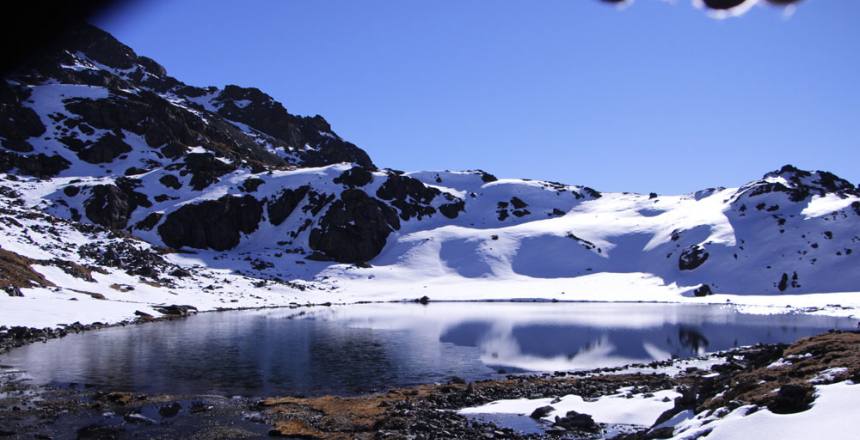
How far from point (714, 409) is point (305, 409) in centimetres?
1653

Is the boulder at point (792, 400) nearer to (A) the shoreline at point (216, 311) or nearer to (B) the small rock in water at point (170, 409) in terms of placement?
(B) the small rock in water at point (170, 409)

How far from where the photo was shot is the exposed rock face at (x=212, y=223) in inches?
4941

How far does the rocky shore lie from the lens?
61.6ft

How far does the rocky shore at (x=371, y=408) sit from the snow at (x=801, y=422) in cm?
122

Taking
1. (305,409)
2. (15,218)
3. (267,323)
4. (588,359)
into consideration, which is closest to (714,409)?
(305,409)

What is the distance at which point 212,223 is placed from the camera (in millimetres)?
131625

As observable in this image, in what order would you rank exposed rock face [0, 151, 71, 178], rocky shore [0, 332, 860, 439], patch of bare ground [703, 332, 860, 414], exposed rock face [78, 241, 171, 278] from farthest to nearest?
exposed rock face [0, 151, 71, 178] < exposed rock face [78, 241, 171, 278] < rocky shore [0, 332, 860, 439] < patch of bare ground [703, 332, 860, 414]

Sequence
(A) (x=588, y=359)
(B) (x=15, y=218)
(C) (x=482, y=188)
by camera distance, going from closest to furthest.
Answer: (A) (x=588, y=359), (B) (x=15, y=218), (C) (x=482, y=188)

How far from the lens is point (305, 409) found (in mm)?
25453

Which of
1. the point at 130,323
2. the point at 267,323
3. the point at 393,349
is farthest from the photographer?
the point at 267,323

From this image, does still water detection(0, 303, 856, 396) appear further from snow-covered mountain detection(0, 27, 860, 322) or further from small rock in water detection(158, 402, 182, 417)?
snow-covered mountain detection(0, 27, 860, 322)

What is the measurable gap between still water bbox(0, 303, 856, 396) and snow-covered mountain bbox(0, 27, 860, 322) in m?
30.7

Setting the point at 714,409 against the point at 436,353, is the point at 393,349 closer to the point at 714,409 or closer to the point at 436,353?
the point at 436,353

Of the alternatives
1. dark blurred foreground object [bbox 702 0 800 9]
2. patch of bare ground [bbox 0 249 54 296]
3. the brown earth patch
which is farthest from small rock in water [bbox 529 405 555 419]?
the brown earth patch
